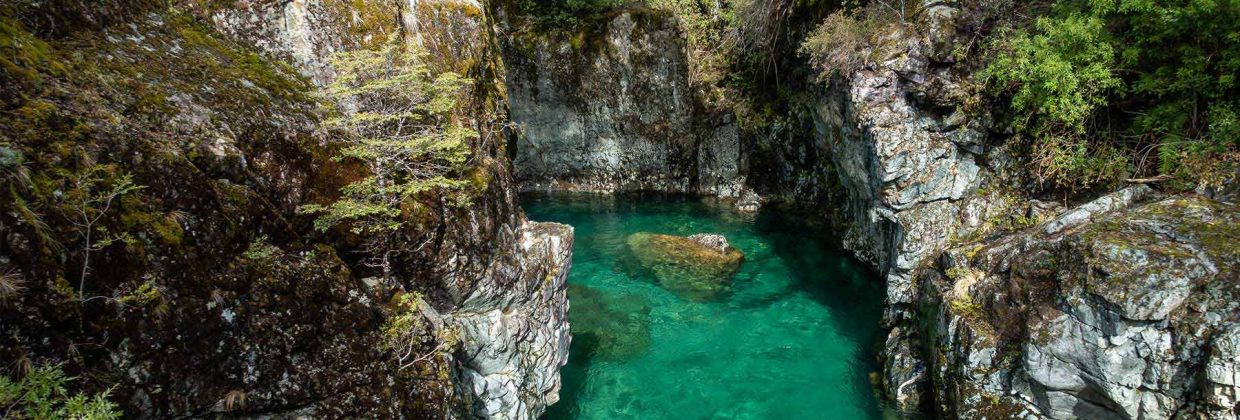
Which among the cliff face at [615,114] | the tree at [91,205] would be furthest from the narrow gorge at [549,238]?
the cliff face at [615,114]

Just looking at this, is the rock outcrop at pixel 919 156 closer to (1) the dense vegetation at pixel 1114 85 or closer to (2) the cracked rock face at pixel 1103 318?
(1) the dense vegetation at pixel 1114 85

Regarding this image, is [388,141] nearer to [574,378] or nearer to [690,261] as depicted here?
[574,378]

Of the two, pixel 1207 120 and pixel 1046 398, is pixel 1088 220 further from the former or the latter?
pixel 1046 398

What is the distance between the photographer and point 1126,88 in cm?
862

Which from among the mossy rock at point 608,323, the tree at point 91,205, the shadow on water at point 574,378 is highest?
the tree at point 91,205

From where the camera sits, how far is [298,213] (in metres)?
5.78

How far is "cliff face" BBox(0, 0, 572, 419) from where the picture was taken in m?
3.95

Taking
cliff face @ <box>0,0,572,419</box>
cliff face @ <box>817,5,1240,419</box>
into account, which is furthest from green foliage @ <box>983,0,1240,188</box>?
cliff face @ <box>0,0,572,419</box>

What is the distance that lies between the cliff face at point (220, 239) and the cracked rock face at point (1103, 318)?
661 cm

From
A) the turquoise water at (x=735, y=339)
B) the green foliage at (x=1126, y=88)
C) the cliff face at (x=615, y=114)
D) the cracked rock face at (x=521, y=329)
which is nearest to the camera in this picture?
the cracked rock face at (x=521, y=329)

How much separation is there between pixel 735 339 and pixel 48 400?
10.2m

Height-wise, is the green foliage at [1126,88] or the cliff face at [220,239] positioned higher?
the green foliage at [1126,88]

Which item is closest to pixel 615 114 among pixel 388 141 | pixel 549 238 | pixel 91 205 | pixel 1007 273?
pixel 549 238

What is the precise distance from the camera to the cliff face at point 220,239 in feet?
13.0
